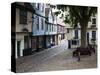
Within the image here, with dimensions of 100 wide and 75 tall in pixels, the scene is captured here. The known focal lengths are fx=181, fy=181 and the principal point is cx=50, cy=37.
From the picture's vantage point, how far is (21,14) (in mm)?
2707

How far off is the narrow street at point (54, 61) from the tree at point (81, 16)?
31 centimetres

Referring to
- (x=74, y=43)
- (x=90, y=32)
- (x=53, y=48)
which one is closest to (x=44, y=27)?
(x=53, y=48)

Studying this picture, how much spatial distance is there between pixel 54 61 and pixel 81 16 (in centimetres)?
89

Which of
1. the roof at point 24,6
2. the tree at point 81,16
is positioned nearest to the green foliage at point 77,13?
the tree at point 81,16

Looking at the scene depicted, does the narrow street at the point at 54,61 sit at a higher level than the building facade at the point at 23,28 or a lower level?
lower

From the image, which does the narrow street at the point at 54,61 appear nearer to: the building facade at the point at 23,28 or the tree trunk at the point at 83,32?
the building facade at the point at 23,28

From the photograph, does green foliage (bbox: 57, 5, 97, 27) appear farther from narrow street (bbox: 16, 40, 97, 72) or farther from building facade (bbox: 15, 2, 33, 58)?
building facade (bbox: 15, 2, 33, 58)

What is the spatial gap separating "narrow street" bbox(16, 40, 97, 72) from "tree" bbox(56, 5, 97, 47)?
310 millimetres

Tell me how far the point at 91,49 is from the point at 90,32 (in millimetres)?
299

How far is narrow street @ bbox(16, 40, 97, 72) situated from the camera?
2777 mm

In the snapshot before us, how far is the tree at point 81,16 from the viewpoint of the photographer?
3012 mm

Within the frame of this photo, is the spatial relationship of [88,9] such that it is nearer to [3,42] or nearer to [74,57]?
[74,57]

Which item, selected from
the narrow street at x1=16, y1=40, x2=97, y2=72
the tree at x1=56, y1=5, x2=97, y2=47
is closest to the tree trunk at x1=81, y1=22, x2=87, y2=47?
the tree at x1=56, y1=5, x2=97, y2=47

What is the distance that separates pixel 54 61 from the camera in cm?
295
